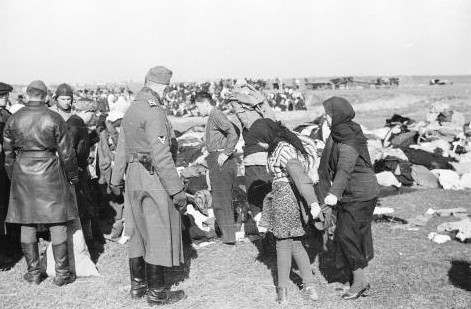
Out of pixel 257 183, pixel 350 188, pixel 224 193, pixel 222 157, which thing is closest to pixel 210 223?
pixel 224 193

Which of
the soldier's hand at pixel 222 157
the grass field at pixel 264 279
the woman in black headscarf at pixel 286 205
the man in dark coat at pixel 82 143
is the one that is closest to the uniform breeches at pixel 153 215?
the grass field at pixel 264 279

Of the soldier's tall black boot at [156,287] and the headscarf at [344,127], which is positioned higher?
the headscarf at [344,127]

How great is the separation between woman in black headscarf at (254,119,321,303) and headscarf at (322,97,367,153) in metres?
0.39

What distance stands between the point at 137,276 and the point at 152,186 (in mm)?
989

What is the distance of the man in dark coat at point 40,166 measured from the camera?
4805 millimetres

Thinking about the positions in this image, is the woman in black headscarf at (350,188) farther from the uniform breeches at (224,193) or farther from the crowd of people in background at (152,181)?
the uniform breeches at (224,193)

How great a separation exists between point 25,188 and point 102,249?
6.00ft

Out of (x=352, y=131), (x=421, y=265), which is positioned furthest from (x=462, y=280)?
(x=352, y=131)

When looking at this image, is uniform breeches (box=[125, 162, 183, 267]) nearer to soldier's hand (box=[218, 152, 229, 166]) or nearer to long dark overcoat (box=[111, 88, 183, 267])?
long dark overcoat (box=[111, 88, 183, 267])

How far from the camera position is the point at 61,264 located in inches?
202

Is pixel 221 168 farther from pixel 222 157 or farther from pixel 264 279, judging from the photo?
pixel 264 279

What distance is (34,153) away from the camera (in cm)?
486

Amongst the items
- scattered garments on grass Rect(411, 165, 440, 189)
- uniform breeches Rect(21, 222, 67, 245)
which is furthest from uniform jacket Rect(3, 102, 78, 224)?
scattered garments on grass Rect(411, 165, 440, 189)

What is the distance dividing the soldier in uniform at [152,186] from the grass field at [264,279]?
0.44 m
